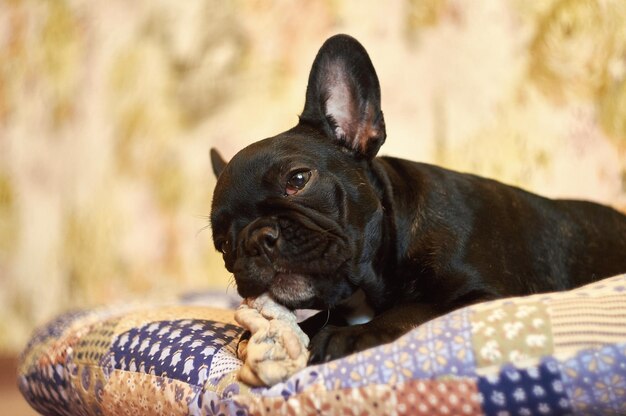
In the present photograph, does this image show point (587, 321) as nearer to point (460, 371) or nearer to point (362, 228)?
point (460, 371)

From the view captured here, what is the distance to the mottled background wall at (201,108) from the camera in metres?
3.33

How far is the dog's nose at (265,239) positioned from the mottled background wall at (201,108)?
193cm

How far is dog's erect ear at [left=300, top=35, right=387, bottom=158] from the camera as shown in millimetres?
2072

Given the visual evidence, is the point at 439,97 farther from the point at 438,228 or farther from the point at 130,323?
the point at 130,323

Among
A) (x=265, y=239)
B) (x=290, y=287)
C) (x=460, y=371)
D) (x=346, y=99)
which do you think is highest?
(x=346, y=99)

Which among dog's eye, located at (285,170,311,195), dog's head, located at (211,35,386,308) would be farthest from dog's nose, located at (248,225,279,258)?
dog's eye, located at (285,170,311,195)

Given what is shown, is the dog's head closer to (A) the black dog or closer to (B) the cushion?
(A) the black dog

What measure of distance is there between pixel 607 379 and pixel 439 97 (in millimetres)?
2531

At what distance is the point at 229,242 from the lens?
193 cm

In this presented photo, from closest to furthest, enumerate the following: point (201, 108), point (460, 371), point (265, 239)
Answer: point (460, 371), point (265, 239), point (201, 108)

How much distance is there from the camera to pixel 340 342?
161 cm

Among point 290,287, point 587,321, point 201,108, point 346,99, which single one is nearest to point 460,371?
point 587,321

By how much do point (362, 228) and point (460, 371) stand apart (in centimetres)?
60

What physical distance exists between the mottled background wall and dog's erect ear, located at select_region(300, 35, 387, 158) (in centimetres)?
154
